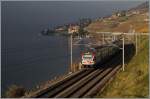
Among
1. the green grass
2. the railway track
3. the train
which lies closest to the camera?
the green grass

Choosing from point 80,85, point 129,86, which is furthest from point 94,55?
point 129,86

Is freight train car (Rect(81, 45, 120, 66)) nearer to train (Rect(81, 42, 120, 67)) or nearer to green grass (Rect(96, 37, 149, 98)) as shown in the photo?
train (Rect(81, 42, 120, 67))

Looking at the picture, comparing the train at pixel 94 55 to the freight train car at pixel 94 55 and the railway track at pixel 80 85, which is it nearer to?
the freight train car at pixel 94 55

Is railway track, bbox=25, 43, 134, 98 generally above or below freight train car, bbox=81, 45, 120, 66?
below

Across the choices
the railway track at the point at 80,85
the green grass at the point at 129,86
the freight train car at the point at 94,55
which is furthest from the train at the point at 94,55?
the green grass at the point at 129,86

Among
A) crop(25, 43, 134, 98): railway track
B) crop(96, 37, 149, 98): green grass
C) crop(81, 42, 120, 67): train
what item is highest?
crop(81, 42, 120, 67): train

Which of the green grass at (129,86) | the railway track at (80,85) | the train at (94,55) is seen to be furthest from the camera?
the train at (94,55)

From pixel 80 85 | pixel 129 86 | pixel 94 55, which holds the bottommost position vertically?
pixel 80 85

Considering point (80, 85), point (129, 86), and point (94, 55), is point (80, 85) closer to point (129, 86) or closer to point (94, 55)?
point (129, 86)

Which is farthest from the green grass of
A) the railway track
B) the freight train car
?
the freight train car
